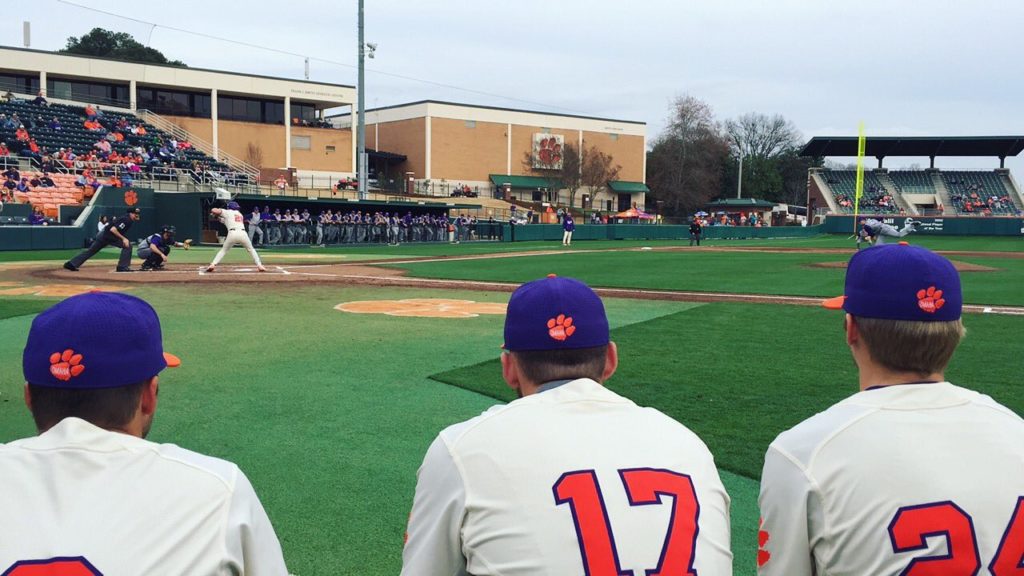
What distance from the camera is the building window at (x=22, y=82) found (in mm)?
49984

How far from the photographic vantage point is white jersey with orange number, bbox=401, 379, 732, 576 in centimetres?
200

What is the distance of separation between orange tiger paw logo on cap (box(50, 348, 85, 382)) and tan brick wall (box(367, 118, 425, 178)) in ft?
230

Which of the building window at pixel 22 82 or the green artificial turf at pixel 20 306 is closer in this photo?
the green artificial turf at pixel 20 306

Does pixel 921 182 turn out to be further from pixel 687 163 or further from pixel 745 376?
pixel 745 376

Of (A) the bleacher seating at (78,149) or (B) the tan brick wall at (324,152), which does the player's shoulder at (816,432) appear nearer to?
(A) the bleacher seating at (78,149)

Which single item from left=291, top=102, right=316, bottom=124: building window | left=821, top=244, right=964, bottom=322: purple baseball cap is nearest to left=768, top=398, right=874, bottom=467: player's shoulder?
left=821, top=244, right=964, bottom=322: purple baseball cap

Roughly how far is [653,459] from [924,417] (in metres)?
0.77

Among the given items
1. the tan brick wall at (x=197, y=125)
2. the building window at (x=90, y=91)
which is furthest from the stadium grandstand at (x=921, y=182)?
the building window at (x=90, y=91)

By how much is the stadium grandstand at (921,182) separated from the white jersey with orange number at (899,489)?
67045 millimetres

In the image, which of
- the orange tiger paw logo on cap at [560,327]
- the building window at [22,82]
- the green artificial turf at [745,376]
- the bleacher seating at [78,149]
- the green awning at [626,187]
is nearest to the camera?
the orange tiger paw logo on cap at [560,327]

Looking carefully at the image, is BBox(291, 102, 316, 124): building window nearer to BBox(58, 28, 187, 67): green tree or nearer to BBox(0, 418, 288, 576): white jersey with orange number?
BBox(58, 28, 187, 67): green tree

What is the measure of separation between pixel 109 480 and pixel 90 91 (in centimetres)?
5888

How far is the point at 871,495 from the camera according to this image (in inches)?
85.0

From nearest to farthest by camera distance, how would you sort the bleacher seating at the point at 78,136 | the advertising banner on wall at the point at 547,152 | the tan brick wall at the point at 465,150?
the bleacher seating at the point at 78,136 < the tan brick wall at the point at 465,150 < the advertising banner on wall at the point at 547,152
